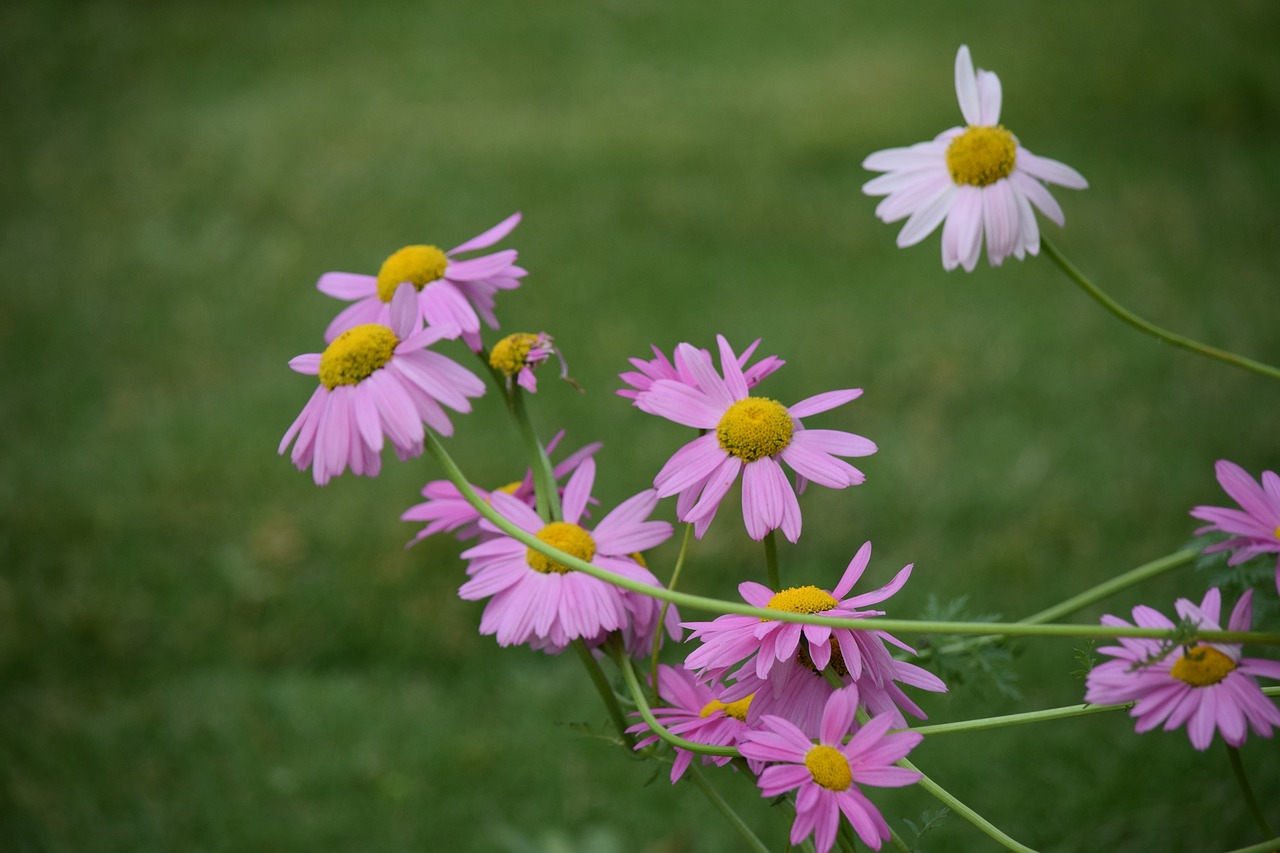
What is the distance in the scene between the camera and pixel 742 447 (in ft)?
1.80

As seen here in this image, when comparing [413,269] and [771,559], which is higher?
[413,269]

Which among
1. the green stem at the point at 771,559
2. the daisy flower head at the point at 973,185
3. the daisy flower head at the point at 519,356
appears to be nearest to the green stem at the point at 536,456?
the daisy flower head at the point at 519,356

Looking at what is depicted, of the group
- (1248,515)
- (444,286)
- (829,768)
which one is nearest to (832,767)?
(829,768)

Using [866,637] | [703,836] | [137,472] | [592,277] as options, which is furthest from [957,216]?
[592,277]

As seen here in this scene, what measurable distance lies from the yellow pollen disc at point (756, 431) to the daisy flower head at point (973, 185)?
14 cm

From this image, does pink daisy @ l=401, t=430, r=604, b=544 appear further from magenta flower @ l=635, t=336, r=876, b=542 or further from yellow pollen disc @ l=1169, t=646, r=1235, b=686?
yellow pollen disc @ l=1169, t=646, r=1235, b=686

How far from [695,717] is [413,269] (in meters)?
0.28

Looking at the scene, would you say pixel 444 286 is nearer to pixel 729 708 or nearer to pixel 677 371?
pixel 677 371

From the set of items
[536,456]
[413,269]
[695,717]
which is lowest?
[695,717]

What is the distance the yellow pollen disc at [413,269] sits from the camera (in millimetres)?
635

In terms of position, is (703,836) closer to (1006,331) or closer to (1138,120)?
(1006,331)

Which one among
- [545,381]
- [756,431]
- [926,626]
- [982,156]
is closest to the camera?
[926,626]

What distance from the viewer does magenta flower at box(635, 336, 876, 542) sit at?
0.53m

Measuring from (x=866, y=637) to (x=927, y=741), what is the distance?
105cm
